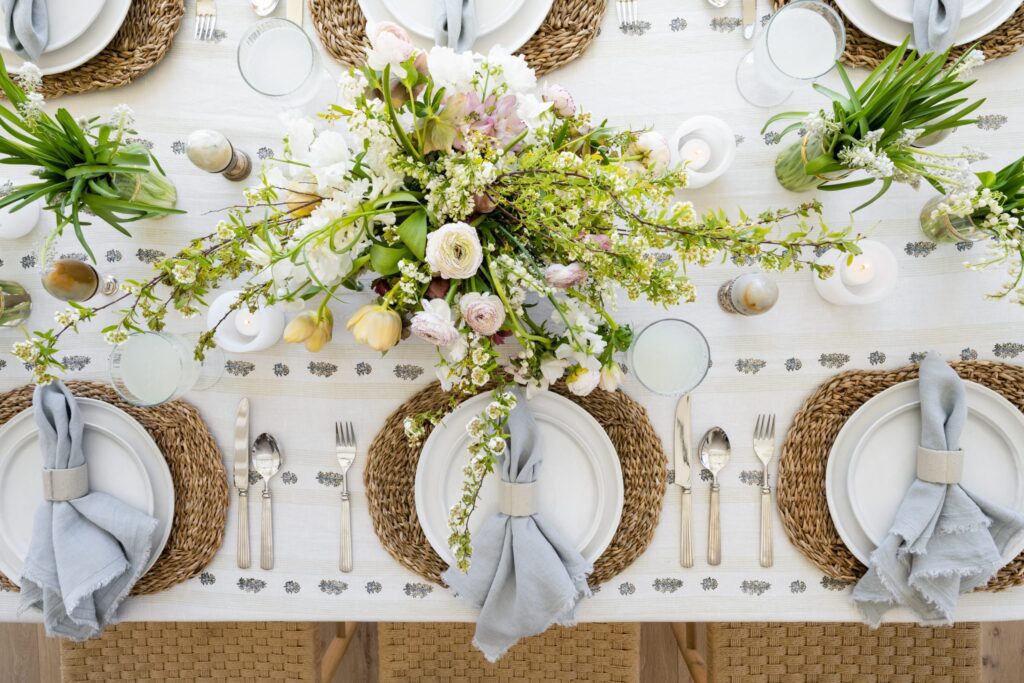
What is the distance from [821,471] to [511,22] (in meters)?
0.97

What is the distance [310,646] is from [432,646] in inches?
10.8

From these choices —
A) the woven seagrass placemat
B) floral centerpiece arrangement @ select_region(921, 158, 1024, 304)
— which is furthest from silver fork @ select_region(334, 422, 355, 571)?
floral centerpiece arrangement @ select_region(921, 158, 1024, 304)

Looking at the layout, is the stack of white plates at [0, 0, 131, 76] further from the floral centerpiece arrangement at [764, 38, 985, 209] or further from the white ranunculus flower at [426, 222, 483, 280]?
the floral centerpiece arrangement at [764, 38, 985, 209]

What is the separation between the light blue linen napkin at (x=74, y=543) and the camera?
1023mm

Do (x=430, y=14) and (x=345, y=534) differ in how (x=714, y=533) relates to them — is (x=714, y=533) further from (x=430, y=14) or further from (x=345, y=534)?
(x=430, y=14)

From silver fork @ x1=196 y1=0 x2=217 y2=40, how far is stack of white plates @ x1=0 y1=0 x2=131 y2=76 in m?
0.11

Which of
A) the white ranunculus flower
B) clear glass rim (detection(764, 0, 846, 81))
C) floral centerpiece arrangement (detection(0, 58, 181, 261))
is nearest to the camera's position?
the white ranunculus flower

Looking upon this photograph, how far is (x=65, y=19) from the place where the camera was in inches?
41.7

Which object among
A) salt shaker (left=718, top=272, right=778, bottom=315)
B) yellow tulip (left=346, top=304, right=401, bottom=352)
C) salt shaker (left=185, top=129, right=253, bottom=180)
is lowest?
yellow tulip (left=346, top=304, right=401, bottom=352)

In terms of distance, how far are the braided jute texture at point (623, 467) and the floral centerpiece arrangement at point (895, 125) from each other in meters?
0.51

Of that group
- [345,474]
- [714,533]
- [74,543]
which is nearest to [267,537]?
[345,474]

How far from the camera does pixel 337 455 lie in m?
1.10

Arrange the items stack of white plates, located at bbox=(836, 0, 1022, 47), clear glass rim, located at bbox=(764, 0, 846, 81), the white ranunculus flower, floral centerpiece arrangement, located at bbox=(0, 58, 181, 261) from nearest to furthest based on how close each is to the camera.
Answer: the white ranunculus flower < floral centerpiece arrangement, located at bbox=(0, 58, 181, 261) < clear glass rim, located at bbox=(764, 0, 846, 81) < stack of white plates, located at bbox=(836, 0, 1022, 47)

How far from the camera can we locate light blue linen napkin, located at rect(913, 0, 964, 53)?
100 cm
